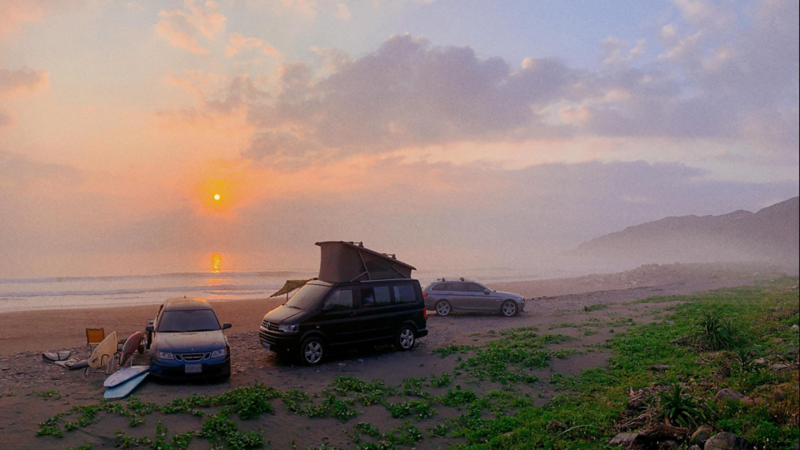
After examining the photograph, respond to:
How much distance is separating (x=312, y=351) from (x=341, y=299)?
59.8 inches

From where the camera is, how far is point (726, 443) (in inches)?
211

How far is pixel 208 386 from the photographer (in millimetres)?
9719

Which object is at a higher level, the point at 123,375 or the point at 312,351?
the point at 123,375

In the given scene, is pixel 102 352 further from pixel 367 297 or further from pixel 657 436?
pixel 657 436

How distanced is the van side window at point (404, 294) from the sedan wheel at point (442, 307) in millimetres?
7118

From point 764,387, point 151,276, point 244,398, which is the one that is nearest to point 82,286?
point 151,276

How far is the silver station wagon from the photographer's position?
20.8 metres

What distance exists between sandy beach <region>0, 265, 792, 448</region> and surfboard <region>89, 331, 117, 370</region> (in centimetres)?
40

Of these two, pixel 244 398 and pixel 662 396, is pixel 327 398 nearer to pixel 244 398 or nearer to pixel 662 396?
pixel 244 398

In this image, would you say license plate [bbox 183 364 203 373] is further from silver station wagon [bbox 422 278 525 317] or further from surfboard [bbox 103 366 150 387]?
silver station wagon [bbox 422 278 525 317]

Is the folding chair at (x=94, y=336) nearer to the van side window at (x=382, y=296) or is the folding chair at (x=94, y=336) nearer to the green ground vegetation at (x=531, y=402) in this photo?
the green ground vegetation at (x=531, y=402)

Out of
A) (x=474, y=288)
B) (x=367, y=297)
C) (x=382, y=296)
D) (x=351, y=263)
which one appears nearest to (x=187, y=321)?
(x=351, y=263)

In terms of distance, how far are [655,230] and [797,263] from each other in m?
137

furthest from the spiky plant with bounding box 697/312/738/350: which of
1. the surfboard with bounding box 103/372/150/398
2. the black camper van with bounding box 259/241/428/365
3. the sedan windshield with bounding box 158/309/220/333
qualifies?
the surfboard with bounding box 103/372/150/398
